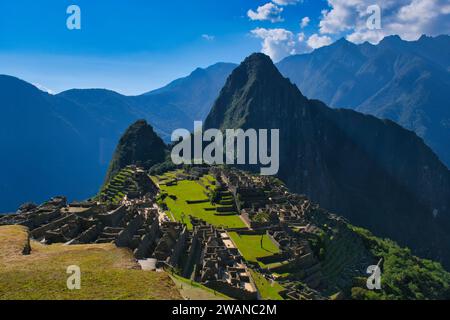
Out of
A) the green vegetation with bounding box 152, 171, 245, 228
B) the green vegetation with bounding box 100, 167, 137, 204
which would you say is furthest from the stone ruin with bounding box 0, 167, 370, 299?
the green vegetation with bounding box 100, 167, 137, 204

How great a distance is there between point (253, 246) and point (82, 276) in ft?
94.7

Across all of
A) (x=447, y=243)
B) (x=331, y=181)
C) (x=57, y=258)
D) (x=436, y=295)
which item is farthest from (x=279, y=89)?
(x=57, y=258)

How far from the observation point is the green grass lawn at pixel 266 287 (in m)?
31.9

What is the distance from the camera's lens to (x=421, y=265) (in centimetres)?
7081

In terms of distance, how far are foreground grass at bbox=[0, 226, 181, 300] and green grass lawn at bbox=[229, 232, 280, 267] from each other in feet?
66.3

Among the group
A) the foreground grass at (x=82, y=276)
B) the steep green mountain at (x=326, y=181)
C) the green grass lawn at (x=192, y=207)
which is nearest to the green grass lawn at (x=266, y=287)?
the foreground grass at (x=82, y=276)

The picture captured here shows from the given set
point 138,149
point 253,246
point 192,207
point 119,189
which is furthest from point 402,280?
point 138,149

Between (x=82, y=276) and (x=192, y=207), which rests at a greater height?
(x=82, y=276)

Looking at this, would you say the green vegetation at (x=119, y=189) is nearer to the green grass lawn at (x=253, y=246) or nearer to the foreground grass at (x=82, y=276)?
the green grass lawn at (x=253, y=246)

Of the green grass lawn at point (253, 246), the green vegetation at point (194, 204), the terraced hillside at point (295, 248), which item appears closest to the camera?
the terraced hillside at point (295, 248)

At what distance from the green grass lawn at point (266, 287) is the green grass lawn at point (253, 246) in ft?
17.1

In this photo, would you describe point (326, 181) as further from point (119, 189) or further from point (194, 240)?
point (194, 240)

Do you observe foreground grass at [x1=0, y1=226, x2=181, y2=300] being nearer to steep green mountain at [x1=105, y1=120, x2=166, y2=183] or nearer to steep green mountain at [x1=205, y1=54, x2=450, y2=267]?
steep green mountain at [x1=105, y1=120, x2=166, y2=183]

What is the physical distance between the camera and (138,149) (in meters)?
134
